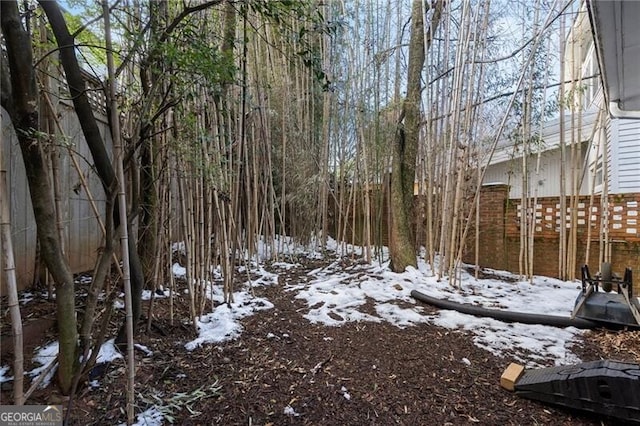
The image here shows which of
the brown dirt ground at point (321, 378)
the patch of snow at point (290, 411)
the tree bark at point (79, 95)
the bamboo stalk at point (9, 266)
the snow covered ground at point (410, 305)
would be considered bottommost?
the patch of snow at point (290, 411)

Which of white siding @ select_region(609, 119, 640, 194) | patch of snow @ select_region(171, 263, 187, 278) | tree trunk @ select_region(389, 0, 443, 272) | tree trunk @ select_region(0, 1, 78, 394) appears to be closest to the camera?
tree trunk @ select_region(0, 1, 78, 394)

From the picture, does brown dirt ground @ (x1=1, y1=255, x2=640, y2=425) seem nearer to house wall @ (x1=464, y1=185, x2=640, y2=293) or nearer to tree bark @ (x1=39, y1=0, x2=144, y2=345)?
tree bark @ (x1=39, y1=0, x2=144, y2=345)

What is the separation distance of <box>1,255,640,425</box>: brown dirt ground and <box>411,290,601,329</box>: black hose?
0.32 feet

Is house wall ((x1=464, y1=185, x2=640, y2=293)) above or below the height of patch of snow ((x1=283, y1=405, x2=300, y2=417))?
above

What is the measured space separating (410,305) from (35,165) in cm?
262

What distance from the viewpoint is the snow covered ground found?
6.84ft

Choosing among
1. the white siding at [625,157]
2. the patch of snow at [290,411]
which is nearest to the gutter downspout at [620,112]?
the patch of snow at [290,411]

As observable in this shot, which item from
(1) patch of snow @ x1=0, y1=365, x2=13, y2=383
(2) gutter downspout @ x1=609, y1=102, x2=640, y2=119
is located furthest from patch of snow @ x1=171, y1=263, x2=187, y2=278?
(2) gutter downspout @ x1=609, y1=102, x2=640, y2=119

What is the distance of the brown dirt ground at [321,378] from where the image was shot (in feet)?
4.82

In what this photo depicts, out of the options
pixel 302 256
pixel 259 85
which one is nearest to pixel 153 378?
pixel 259 85

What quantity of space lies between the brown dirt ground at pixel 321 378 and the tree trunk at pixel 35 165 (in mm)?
233

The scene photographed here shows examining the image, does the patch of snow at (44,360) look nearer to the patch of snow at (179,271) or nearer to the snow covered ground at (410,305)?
the snow covered ground at (410,305)

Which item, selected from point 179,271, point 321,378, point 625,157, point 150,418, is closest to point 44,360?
point 150,418

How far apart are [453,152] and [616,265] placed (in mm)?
2638
